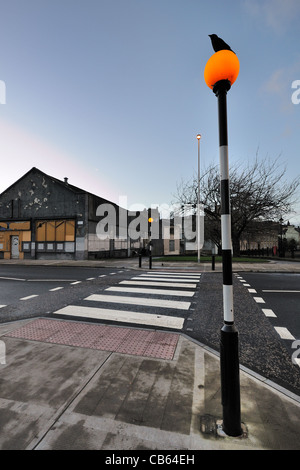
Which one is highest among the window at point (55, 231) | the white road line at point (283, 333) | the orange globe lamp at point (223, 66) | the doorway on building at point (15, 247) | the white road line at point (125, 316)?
the orange globe lamp at point (223, 66)

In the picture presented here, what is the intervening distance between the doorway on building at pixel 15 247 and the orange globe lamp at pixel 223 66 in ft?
82.9

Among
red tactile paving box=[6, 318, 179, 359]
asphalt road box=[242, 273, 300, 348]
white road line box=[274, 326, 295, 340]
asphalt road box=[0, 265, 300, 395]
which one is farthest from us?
asphalt road box=[242, 273, 300, 348]

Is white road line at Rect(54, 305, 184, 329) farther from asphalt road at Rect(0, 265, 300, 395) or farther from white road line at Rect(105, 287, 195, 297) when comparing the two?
white road line at Rect(105, 287, 195, 297)

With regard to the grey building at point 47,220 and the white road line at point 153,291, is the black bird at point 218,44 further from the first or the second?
the grey building at point 47,220

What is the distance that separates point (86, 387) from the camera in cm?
262

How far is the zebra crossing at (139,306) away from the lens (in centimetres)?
499

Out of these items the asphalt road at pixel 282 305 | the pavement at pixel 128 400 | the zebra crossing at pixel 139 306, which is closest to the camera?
the pavement at pixel 128 400

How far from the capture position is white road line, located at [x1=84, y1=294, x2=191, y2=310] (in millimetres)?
6008

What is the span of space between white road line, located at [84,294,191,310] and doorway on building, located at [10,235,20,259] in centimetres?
1999

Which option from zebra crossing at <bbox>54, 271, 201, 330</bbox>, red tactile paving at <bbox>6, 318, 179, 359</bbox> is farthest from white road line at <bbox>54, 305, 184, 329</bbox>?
red tactile paving at <bbox>6, 318, 179, 359</bbox>

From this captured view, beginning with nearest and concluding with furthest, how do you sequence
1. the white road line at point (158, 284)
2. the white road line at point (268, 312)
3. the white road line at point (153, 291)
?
the white road line at point (268, 312), the white road line at point (153, 291), the white road line at point (158, 284)

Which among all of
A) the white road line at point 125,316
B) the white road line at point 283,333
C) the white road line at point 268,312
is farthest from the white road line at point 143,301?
the white road line at point 283,333

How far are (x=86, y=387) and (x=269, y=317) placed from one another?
4428 mm

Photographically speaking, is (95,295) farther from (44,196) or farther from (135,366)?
(44,196)
